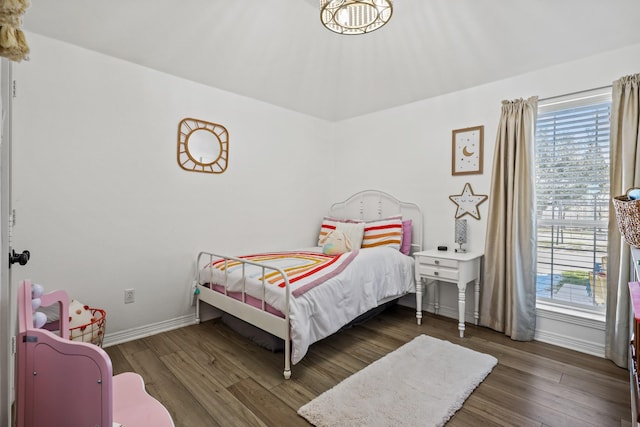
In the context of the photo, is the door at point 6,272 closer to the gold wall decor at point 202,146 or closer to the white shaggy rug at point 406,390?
the white shaggy rug at point 406,390

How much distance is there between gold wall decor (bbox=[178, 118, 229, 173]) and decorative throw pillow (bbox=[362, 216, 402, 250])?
1.70 m

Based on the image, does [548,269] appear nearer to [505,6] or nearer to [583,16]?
[583,16]

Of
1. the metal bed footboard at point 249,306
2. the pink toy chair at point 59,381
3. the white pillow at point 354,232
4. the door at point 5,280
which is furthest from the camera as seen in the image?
the white pillow at point 354,232

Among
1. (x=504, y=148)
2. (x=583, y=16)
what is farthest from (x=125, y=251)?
(x=583, y=16)

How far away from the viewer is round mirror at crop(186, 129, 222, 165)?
3004 mm

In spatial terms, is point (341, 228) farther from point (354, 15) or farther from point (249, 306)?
point (354, 15)

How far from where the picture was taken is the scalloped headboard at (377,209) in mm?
3547

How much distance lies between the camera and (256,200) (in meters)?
3.52

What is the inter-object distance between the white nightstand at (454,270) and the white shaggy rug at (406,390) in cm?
51

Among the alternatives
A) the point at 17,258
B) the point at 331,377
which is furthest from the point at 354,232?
the point at 17,258

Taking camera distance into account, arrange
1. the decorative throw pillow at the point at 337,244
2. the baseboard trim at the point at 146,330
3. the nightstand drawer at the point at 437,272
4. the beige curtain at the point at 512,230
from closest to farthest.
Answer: the baseboard trim at the point at 146,330 → the beige curtain at the point at 512,230 → the nightstand drawer at the point at 437,272 → the decorative throw pillow at the point at 337,244

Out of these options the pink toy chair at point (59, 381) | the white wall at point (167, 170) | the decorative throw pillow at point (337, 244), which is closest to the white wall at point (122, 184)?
the white wall at point (167, 170)

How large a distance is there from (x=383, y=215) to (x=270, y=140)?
5.22 ft

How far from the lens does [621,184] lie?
2271 millimetres
